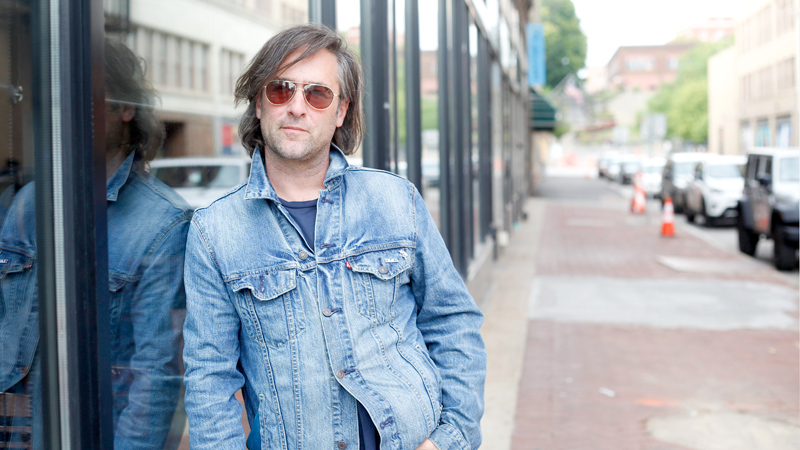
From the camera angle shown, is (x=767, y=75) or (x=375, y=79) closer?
(x=375, y=79)

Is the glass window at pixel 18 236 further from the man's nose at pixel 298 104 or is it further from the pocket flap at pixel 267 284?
the man's nose at pixel 298 104

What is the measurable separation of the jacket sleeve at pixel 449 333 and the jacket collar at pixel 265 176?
0.24 m

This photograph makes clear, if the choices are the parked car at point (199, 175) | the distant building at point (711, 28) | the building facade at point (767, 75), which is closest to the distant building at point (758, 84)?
the building facade at point (767, 75)

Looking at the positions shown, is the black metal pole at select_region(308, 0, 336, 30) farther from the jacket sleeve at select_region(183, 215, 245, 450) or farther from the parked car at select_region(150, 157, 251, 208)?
the jacket sleeve at select_region(183, 215, 245, 450)

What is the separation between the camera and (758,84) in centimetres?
5066

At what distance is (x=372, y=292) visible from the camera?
82.2 inches

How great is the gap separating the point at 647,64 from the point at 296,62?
143 metres

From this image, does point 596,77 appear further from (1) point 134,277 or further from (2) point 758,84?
(1) point 134,277

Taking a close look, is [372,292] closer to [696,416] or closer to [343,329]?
[343,329]

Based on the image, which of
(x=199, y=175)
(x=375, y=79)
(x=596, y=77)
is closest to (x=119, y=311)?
(x=199, y=175)

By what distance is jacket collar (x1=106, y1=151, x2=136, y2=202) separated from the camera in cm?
221

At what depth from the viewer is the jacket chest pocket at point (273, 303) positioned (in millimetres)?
1992

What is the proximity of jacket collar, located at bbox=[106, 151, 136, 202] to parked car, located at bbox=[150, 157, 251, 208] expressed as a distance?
179 millimetres

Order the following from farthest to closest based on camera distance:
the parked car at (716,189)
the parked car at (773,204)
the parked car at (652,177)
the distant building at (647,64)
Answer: the distant building at (647,64)
the parked car at (652,177)
the parked car at (716,189)
the parked car at (773,204)
